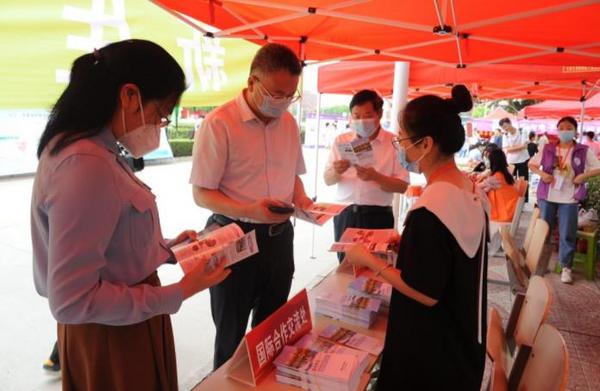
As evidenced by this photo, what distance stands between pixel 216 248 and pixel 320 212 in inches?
28.8

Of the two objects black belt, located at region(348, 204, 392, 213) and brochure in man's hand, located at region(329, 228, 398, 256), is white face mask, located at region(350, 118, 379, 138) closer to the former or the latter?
black belt, located at region(348, 204, 392, 213)

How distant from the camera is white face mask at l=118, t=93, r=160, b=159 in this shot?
3.24ft

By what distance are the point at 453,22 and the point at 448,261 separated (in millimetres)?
2087

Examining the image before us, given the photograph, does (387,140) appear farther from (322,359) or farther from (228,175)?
(322,359)

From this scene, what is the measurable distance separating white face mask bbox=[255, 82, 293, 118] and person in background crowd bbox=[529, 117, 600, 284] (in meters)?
3.82

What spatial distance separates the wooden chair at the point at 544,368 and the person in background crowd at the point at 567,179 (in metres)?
3.65

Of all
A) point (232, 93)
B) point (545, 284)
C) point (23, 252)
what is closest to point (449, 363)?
point (545, 284)

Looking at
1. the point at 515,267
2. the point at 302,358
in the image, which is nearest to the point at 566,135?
the point at 515,267

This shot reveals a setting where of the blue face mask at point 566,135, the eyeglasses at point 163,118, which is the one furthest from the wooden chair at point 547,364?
the blue face mask at point 566,135

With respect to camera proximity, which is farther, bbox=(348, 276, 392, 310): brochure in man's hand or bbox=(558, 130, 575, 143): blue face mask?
bbox=(558, 130, 575, 143): blue face mask

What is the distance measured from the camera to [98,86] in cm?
89

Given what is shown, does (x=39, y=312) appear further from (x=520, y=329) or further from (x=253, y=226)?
(x=520, y=329)

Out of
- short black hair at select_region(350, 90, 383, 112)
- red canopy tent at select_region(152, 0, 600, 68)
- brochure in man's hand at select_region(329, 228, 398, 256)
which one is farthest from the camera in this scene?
short black hair at select_region(350, 90, 383, 112)

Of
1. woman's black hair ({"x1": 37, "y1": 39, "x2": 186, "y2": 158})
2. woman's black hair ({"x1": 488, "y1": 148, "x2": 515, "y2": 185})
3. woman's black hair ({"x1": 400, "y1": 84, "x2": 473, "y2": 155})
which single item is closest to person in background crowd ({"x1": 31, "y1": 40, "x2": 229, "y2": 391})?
woman's black hair ({"x1": 37, "y1": 39, "x2": 186, "y2": 158})
